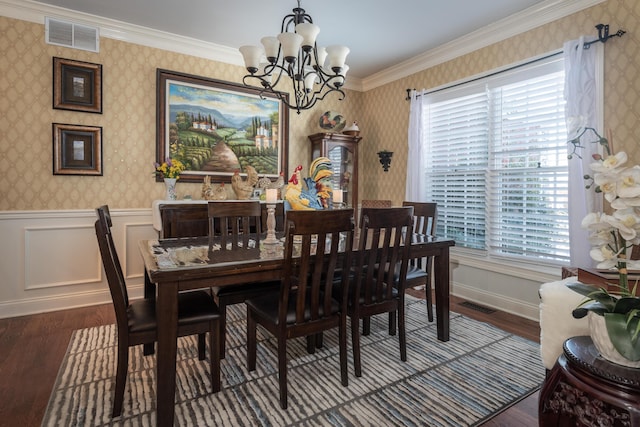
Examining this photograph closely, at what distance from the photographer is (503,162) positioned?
11.2 feet

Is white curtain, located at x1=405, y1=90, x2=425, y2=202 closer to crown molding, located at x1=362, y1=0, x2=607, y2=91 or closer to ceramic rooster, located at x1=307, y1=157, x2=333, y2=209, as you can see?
crown molding, located at x1=362, y1=0, x2=607, y2=91

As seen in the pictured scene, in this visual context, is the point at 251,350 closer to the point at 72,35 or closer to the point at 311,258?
the point at 311,258

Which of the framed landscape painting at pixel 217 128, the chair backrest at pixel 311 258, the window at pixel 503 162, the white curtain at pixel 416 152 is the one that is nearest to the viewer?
the chair backrest at pixel 311 258

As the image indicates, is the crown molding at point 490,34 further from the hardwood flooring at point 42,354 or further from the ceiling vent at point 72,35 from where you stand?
the ceiling vent at point 72,35

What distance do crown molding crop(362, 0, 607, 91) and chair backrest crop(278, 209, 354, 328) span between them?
277 cm

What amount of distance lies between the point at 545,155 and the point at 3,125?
4.85 meters

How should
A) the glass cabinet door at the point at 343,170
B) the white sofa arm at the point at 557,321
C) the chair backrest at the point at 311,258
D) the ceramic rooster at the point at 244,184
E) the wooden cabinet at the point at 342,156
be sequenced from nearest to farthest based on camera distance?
the white sofa arm at the point at 557,321
the chair backrest at the point at 311,258
the ceramic rooster at the point at 244,184
the wooden cabinet at the point at 342,156
the glass cabinet door at the point at 343,170

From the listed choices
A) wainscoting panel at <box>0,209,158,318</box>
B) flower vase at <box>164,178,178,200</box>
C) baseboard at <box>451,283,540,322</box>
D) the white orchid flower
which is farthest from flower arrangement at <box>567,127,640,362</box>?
wainscoting panel at <box>0,209,158,318</box>

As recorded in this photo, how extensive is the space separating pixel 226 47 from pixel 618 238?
401 centimetres

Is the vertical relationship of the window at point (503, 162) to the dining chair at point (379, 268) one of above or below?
above

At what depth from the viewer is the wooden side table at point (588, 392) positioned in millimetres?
1098

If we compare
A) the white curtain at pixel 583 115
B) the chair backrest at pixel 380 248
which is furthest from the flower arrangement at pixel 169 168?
the white curtain at pixel 583 115

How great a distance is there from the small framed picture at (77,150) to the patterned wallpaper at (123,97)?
0.20ft

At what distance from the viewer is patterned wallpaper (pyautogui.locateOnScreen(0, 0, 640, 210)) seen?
2639mm
